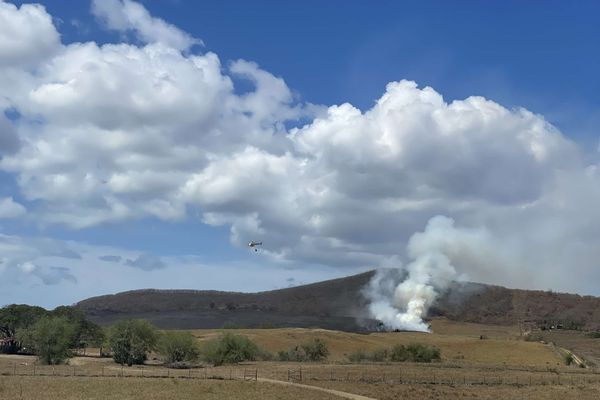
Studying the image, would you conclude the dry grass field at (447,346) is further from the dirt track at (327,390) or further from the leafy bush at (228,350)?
the dirt track at (327,390)

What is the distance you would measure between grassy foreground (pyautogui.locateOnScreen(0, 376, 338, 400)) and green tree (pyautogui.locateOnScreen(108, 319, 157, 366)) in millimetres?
32672

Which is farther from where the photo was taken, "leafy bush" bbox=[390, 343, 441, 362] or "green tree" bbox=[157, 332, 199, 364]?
"leafy bush" bbox=[390, 343, 441, 362]

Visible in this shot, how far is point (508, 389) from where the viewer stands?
63.5 meters

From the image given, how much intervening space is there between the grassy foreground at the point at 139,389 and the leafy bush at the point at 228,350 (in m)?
33.9

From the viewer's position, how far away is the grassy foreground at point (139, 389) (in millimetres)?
50375

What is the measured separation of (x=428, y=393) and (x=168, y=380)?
82.5 feet

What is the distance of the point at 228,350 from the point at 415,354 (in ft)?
108

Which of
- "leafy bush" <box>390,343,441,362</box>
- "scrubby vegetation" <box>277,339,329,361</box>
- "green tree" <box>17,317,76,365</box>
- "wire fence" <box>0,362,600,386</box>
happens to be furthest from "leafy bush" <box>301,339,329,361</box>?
"green tree" <box>17,317,76,365</box>

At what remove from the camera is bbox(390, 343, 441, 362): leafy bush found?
4257 inches

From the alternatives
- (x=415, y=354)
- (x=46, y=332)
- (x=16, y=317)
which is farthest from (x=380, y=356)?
(x=16, y=317)

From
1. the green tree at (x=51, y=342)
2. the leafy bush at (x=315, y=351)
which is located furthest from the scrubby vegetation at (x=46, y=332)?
the leafy bush at (x=315, y=351)

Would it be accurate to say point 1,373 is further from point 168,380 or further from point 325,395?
point 325,395

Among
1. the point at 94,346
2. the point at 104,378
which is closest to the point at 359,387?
the point at 104,378

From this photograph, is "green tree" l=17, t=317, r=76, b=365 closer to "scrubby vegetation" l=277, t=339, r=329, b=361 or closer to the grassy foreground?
the grassy foreground
